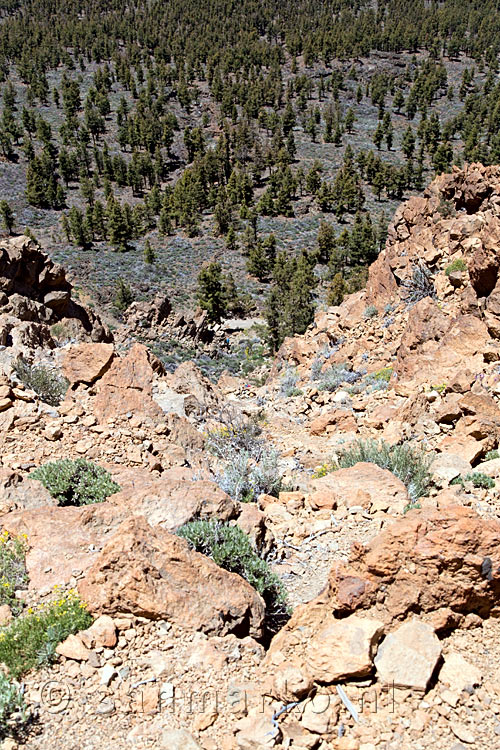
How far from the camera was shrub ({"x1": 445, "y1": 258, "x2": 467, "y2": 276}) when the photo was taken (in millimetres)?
12902

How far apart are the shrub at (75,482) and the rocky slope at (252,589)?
0.16m

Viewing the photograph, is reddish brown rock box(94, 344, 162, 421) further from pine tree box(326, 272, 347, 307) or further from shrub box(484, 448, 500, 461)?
pine tree box(326, 272, 347, 307)

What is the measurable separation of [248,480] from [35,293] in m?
9.36

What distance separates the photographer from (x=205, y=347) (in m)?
31.8

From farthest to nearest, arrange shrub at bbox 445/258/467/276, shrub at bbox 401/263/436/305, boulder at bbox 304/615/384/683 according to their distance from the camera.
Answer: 1. shrub at bbox 401/263/436/305
2. shrub at bbox 445/258/467/276
3. boulder at bbox 304/615/384/683

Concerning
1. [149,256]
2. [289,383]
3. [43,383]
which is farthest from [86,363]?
[149,256]

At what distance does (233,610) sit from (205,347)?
2841 centimetres

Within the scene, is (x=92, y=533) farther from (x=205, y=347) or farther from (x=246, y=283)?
(x=246, y=283)

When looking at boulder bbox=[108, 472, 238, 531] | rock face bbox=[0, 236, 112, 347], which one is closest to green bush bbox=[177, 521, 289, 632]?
boulder bbox=[108, 472, 238, 531]

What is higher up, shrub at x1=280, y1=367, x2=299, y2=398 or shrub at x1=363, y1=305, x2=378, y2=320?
shrub at x1=363, y1=305, x2=378, y2=320

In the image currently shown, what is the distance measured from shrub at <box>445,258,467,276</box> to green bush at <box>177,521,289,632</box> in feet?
35.2

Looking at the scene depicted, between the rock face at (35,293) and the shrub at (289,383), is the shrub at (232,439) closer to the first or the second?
the shrub at (289,383)

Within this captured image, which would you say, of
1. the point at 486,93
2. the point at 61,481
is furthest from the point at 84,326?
Answer: the point at 486,93

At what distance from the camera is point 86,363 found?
28.3ft
